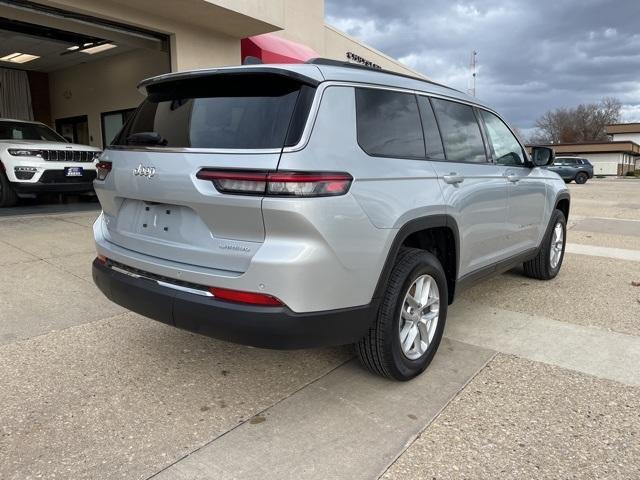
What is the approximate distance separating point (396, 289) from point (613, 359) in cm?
186

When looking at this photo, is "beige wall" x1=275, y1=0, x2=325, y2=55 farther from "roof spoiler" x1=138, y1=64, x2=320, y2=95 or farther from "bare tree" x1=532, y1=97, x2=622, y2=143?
"bare tree" x1=532, y1=97, x2=622, y2=143

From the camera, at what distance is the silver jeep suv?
247cm

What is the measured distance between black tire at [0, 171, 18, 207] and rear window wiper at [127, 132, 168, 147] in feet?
23.0

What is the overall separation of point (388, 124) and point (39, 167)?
7.48 metres

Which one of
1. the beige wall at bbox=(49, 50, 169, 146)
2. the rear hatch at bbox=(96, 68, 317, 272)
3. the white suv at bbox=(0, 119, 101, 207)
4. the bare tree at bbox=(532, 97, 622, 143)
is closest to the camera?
the rear hatch at bbox=(96, 68, 317, 272)

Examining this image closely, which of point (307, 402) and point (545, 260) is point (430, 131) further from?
point (545, 260)

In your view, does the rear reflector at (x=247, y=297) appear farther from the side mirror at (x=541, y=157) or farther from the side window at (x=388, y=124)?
the side mirror at (x=541, y=157)

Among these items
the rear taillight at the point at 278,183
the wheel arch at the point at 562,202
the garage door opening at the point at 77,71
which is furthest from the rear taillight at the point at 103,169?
the garage door opening at the point at 77,71

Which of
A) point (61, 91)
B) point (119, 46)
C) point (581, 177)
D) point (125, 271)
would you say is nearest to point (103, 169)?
point (125, 271)

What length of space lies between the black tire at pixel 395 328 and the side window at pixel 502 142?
1686 millimetres

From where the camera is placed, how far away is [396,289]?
293cm

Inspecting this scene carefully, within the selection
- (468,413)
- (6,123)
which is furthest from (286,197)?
(6,123)

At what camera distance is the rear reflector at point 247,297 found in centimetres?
248

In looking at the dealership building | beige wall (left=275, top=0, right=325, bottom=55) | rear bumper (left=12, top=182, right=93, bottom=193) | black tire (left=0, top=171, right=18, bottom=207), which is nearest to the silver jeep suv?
rear bumper (left=12, top=182, right=93, bottom=193)
